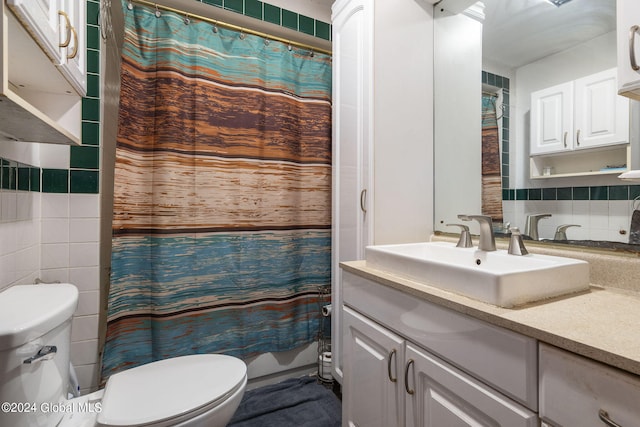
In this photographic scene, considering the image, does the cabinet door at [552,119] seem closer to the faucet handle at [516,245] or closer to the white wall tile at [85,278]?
the faucet handle at [516,245]

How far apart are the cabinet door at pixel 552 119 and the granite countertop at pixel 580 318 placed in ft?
1.66

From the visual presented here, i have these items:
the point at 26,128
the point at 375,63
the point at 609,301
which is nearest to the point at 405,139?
the point at 375,63

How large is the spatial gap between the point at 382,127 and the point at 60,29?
119 centimetres

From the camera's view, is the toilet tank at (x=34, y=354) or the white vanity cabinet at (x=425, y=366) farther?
the toilet tank at (x=34, y=354)

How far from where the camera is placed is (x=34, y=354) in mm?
788

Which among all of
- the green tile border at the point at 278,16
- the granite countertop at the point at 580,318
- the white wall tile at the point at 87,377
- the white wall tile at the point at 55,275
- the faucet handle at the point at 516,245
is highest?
the green tile border at the point at 278,16

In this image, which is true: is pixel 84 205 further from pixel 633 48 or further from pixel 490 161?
pixel 633 48

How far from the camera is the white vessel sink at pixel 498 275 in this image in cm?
70

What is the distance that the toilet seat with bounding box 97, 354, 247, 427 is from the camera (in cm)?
92

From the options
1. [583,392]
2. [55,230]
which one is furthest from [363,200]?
[55,230]

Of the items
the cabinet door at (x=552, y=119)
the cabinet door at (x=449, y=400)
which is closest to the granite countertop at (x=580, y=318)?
the cabinet door at (x=449, y=400)

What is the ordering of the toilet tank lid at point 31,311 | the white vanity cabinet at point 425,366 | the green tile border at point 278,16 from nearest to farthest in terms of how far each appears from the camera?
the white vanity cabinet at point 425,366 → the toilet tank lid at point 31,311 → the green tile border at point 278,16

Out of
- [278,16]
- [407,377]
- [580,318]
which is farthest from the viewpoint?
[278,16]

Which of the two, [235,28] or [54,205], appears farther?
[235,28]
